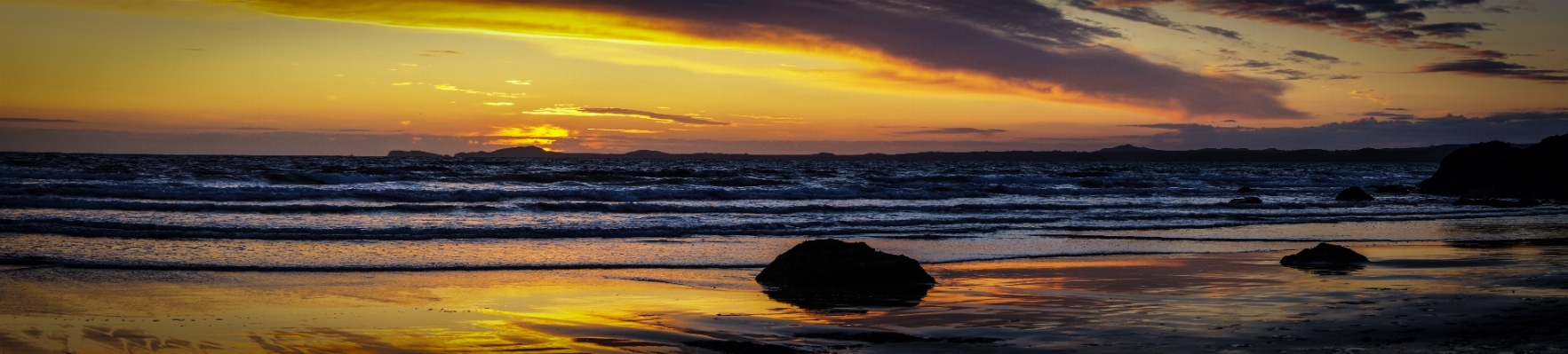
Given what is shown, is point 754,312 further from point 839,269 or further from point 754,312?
point 839,269

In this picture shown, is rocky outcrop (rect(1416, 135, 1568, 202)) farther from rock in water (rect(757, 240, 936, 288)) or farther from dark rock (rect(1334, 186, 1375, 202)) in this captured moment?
rock in water (rect(757, 240, 936, 288))

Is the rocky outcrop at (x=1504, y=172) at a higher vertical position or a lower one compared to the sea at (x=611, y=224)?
higher

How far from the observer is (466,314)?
899 cm

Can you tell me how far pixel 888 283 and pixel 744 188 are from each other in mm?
27092

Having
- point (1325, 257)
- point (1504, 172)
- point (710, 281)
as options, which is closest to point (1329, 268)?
point (1325, 257)

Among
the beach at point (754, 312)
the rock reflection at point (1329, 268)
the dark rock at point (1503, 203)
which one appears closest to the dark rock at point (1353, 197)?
the dark rock at point (1503, 203)

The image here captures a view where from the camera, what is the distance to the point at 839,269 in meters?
11.2

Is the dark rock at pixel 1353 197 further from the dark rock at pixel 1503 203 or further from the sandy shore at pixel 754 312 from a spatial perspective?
the sandy shore at pixel 754 312

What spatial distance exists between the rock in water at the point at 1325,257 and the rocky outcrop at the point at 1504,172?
3093 cm

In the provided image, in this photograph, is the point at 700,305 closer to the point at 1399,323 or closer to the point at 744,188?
the point at 1399,323

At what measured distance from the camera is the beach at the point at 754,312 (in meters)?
7.39

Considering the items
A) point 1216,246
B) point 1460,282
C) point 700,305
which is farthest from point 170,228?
point 1460,282

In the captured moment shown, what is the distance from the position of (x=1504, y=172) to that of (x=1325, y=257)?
3946 cm

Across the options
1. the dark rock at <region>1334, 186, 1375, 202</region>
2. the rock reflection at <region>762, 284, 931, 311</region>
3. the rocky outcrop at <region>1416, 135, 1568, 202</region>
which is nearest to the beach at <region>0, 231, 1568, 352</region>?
the rock reflection at <region>762, 284, 931, 311</region>
